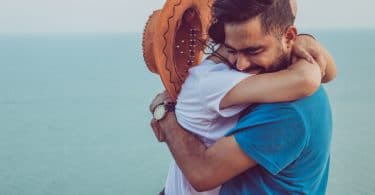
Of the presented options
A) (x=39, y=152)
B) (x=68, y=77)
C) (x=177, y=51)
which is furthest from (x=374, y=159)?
(x=68, y=77)

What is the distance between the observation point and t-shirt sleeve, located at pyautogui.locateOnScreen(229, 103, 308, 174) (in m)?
0.86

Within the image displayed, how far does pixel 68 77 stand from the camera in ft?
130

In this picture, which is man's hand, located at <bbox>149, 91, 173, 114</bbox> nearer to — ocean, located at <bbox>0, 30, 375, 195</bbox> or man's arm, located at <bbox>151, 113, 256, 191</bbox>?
man's arm, located at <bbox>151, 113, 256, 191</bbox>

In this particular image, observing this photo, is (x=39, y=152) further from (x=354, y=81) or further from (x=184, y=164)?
(x=184, y=164)

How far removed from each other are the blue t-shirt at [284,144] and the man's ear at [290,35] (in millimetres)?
84

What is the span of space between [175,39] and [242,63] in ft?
0.63

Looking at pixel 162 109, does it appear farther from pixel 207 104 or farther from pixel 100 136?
pixel 100 136

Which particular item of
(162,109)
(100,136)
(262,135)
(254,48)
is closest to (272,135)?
(262,135)

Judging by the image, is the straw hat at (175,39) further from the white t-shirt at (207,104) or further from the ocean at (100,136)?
the ocean at (100,136)

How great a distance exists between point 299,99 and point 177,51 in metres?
0.27

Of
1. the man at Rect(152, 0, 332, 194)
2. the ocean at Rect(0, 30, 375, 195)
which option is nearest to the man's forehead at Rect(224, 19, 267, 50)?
the man at Rect(152, 0, 332, 194)

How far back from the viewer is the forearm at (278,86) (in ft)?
2.82

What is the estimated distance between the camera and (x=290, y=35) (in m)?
0.89

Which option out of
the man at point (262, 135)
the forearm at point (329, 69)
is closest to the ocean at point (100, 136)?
the forearm at point (329, 69)
